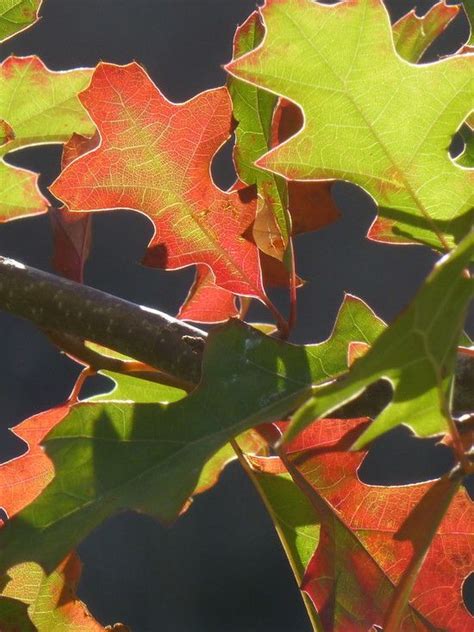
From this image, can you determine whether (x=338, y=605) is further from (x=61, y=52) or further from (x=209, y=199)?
(x=61, y=52)

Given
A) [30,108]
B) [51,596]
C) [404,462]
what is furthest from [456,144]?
[51,596]

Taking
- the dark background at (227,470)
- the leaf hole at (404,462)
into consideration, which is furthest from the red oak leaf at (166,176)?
the leaf hole at (404,462)

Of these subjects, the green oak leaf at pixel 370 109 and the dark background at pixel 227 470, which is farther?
the dark background at pixel 227 470

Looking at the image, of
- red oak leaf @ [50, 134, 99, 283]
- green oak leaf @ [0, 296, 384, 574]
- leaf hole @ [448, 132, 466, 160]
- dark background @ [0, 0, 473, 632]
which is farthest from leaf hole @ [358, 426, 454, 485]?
green oak leaf @ [0, 296, 384, 574]

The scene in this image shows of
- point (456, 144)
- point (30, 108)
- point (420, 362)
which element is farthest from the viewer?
point (456, 144)

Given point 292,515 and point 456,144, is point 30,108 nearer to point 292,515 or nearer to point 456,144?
point 292,515

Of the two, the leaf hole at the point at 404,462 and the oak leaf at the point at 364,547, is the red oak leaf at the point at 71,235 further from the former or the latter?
the leaf hole at the point at 404,462
